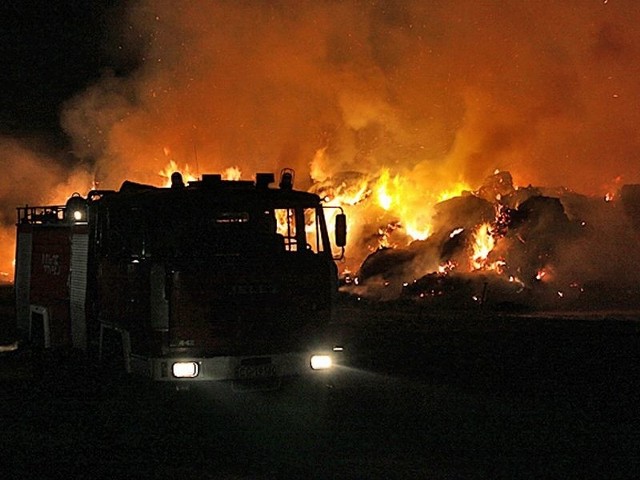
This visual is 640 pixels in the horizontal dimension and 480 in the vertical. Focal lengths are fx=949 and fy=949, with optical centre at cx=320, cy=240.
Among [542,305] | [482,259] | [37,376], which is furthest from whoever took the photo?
[482,259]

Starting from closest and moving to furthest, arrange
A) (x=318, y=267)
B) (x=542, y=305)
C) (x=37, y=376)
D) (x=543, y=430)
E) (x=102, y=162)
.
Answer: (x=543, y=430)
(x=318, y=267)
(x=37, y=376)
(x=542, y=305)
(x=102, y=162)

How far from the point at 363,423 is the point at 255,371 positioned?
1324 millimetres

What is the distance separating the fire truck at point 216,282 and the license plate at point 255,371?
0.01 meters

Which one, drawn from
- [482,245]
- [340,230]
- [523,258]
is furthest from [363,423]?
[482,245]

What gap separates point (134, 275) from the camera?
10734 mm

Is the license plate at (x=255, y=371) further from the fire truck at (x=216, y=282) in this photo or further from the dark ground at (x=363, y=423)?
the dark ground at (x=363, y=423)

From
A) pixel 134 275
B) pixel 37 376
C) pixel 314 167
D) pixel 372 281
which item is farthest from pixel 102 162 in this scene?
pixel 134 275

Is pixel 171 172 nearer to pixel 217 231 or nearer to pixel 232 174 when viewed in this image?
pixel 232 174

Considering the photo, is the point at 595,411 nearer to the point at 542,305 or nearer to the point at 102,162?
the point at 542,305

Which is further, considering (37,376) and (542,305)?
(542,305)

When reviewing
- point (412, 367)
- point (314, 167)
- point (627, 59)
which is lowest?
point (412, 367)

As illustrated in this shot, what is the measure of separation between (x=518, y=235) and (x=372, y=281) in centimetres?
570

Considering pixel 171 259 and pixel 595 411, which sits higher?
pixel 171 259

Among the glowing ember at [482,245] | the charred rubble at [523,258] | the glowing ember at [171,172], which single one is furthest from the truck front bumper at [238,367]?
the glowing ember at [171,172]
